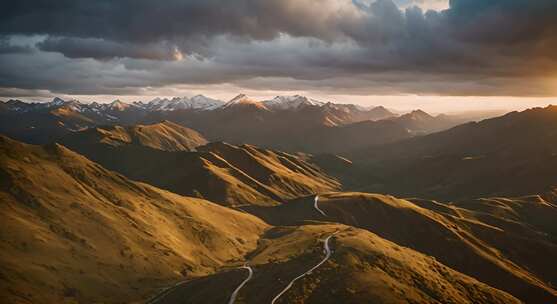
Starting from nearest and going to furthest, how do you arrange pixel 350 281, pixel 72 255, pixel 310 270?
pixel 350 281 < pixel 310 270 < pixel 72 255

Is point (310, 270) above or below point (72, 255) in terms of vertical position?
above

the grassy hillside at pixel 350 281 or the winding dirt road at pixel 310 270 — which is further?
the grassy hillside at pixel 350 281

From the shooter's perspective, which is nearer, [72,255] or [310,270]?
[310,270]

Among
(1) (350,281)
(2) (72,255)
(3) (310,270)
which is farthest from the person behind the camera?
(2) (72,255)

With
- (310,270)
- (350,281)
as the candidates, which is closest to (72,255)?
(310,270)

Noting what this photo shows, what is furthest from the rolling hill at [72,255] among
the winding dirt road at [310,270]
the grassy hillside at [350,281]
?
the winding dirt road at [310,270]

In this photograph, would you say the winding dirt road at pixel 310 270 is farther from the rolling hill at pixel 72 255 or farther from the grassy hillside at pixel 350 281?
the rolling hill at pixel 72 255

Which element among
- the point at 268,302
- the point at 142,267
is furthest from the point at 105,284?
the point at 268,302

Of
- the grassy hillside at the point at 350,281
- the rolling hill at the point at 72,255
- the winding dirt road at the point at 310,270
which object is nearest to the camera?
the winding dirt road at the point at 310,270

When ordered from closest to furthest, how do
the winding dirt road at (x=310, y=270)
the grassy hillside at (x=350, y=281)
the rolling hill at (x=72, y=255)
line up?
the winding dirt road at (x=310, y=270) < the grassy hillside at (x=350, y=281) < the rolling hill at (x=72, y=255)

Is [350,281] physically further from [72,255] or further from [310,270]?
[72,255]

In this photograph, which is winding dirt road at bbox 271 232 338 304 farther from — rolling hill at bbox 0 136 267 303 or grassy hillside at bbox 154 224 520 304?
rolling hill at bbox 0 136 267 303
